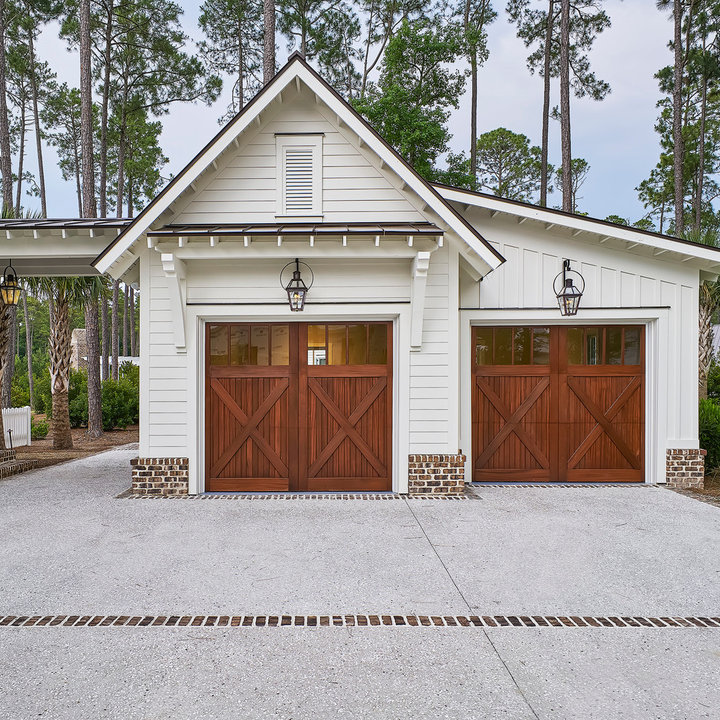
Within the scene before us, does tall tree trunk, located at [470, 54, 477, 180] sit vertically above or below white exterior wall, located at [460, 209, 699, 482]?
above

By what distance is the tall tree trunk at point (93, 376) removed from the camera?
1293 centimetres

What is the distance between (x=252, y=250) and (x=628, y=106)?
2648 centimetres

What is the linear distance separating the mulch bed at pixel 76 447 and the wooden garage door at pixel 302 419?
4.58 m

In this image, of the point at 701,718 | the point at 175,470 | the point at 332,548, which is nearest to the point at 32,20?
the point at 175,470

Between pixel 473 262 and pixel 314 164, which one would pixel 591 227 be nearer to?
pixel 473 262

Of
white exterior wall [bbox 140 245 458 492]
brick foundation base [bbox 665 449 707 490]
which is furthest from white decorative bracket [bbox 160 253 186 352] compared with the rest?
brick foundation base [bbox 665 449 707 490]

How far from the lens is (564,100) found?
14.5 meters

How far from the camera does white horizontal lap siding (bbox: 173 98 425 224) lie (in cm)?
696

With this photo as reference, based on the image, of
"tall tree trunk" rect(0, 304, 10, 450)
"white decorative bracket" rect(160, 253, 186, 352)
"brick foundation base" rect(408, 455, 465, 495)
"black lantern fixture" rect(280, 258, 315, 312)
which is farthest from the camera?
"tall tree trunk" rect(0, 304, 10, 450)

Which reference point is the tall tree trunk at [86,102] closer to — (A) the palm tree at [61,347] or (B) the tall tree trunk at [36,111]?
(A) the palm tree at [61,347]

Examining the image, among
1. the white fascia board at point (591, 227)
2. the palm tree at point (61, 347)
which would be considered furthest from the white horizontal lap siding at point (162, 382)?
the palm tree at point (61, 347)

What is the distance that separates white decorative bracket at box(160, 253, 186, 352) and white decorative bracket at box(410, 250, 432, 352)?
3.05 meters

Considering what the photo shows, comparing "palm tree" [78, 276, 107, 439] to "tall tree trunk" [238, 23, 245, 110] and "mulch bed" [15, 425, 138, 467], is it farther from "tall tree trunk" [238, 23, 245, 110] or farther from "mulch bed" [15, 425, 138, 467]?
"tall tree trunk" [238, 23, 245, 110]

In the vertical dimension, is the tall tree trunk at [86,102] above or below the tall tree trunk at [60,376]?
above
